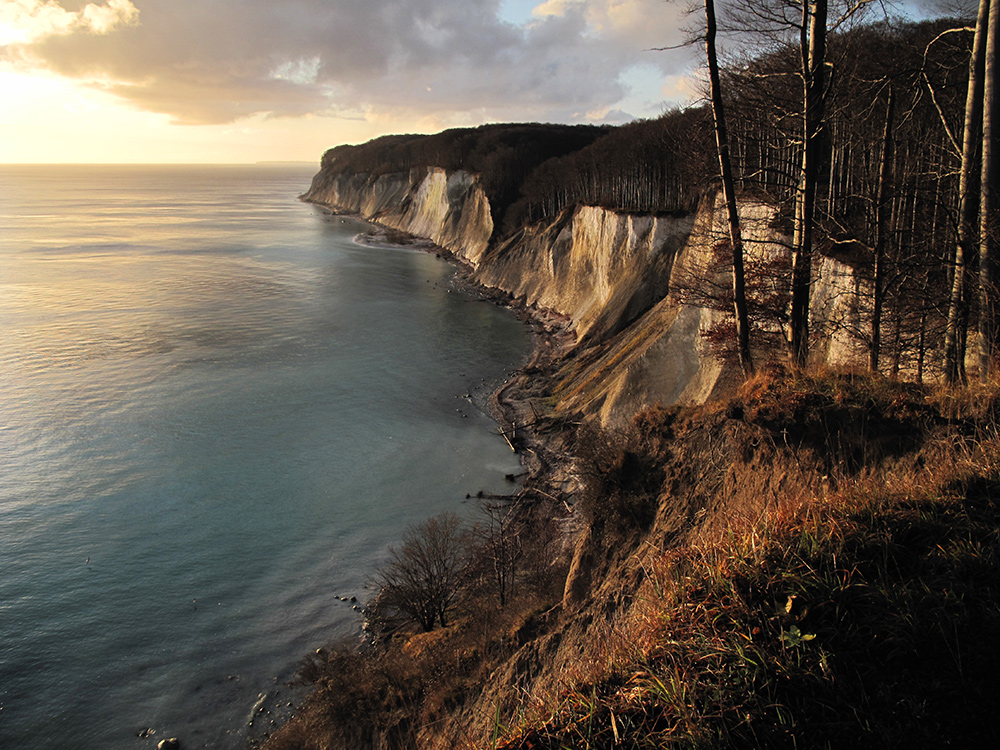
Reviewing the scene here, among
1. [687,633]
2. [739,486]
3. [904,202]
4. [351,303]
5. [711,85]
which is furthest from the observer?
[351,303]

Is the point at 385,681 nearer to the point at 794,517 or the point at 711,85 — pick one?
the point at 794,517

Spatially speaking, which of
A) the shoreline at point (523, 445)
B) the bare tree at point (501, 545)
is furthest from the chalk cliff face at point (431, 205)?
the bare tree at point (501, 545)

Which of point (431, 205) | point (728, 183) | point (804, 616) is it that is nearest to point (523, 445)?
point (728, 183)

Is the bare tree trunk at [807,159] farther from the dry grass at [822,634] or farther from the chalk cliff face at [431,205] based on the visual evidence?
the chalk cliff face at [431,205]

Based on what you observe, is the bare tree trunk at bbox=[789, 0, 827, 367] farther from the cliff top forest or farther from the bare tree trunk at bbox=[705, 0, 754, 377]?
the bare tree trunk at bbox=[705, 0, 754, 377]

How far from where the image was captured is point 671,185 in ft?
136

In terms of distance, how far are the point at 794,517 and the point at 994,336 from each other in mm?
7138

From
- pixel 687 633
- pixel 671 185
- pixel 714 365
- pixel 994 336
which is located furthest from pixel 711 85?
pixel 671 185

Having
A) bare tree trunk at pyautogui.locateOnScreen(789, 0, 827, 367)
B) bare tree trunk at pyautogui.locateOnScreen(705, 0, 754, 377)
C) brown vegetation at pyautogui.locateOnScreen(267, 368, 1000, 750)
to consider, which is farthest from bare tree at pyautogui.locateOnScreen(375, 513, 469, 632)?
bare tree trunk at pyautogui.locateOnScreen(789, 0, 827, 367)

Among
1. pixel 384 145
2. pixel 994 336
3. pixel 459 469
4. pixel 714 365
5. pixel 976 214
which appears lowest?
pixel 459 469

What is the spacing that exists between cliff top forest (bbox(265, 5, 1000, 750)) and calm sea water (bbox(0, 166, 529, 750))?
2.57 m

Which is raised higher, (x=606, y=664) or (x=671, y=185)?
(x=671, y=185)

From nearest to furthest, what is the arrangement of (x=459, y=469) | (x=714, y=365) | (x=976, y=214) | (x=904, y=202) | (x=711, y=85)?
(x=976, y=214) < (x=711, y=85) < (x=904, y=202) < (x=714, y=365) < (x=459, y=469)

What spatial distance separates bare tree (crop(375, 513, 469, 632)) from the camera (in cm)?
1447
